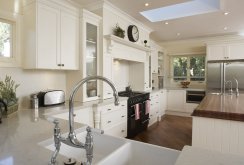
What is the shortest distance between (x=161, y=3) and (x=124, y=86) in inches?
85.9

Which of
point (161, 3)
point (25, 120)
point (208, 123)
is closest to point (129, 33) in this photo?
point (161, 3)

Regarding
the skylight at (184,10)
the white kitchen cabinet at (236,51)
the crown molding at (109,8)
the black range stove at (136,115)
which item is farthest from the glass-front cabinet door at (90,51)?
the white kitchen cabinet at (236,51)

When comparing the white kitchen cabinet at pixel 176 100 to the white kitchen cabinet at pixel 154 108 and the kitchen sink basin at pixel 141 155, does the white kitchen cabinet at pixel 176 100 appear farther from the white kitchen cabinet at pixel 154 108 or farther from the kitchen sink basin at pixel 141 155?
the kitchen sink basin at pixel 141 155

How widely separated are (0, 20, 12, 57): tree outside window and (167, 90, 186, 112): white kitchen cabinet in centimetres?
486

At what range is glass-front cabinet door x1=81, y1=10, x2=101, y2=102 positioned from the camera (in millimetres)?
2859

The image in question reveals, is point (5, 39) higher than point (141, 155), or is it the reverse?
point (5, 39)

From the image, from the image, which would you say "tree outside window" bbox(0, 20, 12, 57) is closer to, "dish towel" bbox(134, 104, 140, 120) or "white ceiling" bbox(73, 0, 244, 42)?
"white ceiling" bbox(73, 0, 244, 42)

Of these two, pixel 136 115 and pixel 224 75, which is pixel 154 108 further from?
pixel 224 75

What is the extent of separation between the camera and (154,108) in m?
4.87

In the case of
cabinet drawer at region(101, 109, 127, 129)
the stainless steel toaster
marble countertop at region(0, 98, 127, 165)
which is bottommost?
cabinet drawer at region(101, 109, 127, 129)

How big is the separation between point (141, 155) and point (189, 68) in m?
5.68

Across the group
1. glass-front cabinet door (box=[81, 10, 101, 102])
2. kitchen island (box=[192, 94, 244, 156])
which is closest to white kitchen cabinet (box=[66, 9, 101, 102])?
glass-front cabinet door (box=[81, 10, 101, 102])

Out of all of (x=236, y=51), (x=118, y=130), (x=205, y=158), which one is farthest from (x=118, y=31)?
(x=236, y=51)

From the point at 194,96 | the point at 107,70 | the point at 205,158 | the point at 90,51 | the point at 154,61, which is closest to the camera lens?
the point at 205,158
